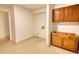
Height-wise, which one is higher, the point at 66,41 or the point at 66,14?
the point at 66,14

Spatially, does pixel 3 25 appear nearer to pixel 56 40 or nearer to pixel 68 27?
pixel 56 40

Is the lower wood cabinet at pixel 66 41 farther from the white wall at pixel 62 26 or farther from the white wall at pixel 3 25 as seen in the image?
the white wall at pixel 3 25

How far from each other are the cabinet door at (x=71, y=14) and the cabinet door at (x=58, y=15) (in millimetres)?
150

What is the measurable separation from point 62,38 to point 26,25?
6.31ft

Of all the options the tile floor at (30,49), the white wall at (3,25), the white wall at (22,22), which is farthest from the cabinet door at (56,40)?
the white wall at (3,25)

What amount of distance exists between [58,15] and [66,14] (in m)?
0.31

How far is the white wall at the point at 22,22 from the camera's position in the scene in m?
2.97

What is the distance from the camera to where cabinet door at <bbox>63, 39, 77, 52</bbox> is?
6.70 feet

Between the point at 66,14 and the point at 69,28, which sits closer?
the point at 66,14

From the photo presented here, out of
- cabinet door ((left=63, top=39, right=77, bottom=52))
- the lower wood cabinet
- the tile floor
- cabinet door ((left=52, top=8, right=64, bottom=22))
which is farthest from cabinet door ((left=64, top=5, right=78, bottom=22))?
the tile floor

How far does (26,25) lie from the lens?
3551mm

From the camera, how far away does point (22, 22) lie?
327cm

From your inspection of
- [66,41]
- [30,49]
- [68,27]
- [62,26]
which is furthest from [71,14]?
[30,49]
